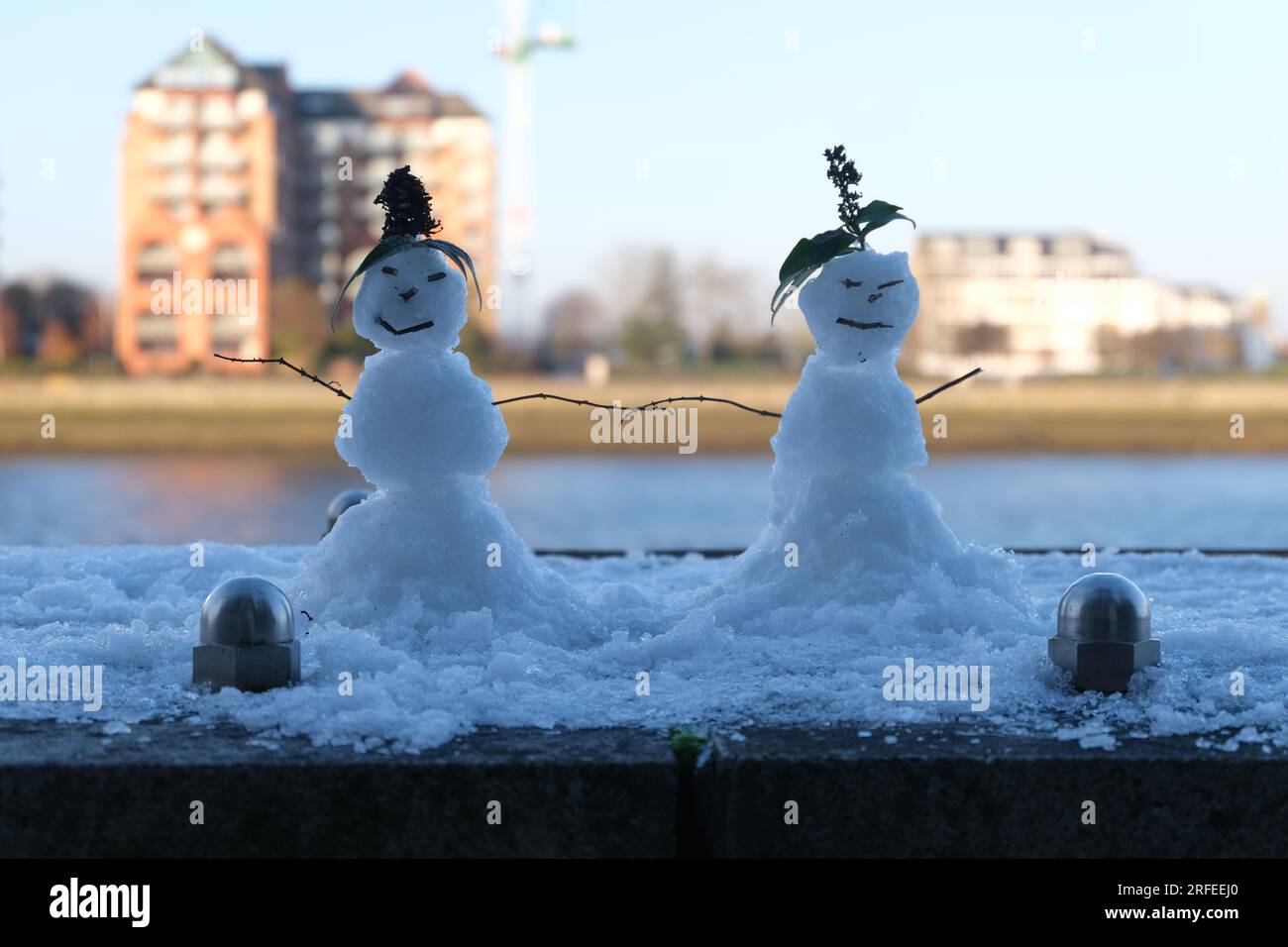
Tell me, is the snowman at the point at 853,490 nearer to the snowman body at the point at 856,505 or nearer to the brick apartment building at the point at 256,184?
the snowman body at the point at 856,505

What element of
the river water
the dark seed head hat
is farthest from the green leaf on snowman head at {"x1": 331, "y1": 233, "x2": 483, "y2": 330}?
the river water

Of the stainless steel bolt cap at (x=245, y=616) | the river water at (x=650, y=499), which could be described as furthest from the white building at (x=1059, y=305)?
the stainless steel bolt cap at (x=245, y=616)

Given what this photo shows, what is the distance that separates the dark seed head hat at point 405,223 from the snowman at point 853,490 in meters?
1.36

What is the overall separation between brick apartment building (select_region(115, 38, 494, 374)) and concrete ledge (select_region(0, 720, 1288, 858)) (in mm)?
68662

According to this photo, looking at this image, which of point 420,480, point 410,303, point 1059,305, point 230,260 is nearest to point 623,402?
point 230,260

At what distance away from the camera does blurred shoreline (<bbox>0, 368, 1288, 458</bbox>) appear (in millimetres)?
50656

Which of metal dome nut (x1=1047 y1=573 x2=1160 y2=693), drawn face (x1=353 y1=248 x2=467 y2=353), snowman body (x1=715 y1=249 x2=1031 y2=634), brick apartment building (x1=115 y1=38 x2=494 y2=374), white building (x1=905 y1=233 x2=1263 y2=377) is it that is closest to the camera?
metal dome nut (x1=1047 y1=573 x2=1160 y2=693)

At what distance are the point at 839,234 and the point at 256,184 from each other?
8195cm

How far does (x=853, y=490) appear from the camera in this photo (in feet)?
17.6

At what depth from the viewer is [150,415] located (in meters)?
51.9

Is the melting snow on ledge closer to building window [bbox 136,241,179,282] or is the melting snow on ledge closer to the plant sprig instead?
the plant sprig
